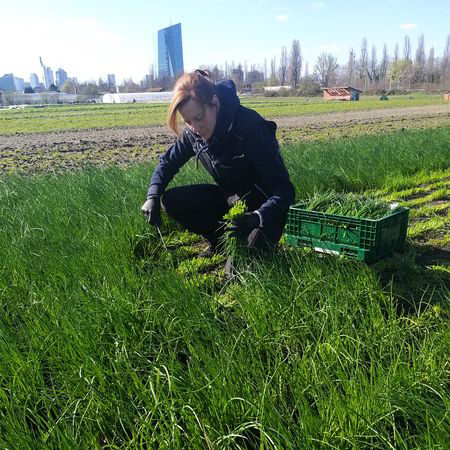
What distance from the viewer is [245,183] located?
294 centimetres

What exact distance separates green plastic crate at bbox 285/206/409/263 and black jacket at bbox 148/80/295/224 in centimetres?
38

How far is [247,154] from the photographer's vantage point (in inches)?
107

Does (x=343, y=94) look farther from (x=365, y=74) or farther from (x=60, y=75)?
(x=60, y=75)

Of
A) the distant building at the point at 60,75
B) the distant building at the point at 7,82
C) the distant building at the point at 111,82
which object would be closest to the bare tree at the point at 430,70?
the distant building at the point at 111,82

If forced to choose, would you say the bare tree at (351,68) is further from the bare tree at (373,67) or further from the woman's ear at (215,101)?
the woman's ear at (215,101)

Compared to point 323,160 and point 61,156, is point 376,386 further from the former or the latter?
point 61,156

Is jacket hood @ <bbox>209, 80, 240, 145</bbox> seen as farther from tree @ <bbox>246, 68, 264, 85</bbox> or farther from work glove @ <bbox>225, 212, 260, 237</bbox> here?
tree @ <bbox>246, 68, 264, 85</bbox>

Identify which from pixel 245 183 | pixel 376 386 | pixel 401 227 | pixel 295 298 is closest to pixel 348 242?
pixel 401 227

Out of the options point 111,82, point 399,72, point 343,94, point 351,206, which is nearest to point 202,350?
point 351,206

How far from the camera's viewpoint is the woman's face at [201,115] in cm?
252

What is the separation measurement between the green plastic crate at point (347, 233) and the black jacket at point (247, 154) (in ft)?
1.24

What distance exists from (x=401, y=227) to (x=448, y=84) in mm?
69799

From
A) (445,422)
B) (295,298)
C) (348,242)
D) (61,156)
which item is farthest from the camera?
(61,156)

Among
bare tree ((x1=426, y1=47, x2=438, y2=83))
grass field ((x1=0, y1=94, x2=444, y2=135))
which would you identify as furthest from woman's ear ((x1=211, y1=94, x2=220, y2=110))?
bare tree ((x1=426, y1=47, x2=438, y2=83))
